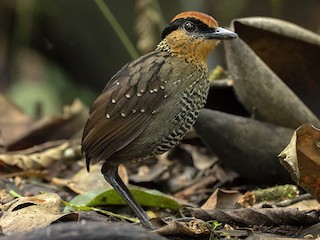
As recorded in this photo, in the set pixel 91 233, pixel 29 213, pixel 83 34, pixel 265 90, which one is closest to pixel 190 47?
pixel 265 90

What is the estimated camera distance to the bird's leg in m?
3.43

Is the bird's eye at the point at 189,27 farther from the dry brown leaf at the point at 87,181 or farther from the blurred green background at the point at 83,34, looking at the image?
A: the blurred green background at the point at 83,34

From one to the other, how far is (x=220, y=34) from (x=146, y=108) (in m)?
0.49

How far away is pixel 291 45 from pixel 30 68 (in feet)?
14.9

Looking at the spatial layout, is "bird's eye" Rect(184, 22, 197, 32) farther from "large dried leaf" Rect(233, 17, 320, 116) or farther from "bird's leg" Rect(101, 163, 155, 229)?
"bird's leg" Rect(101, 163, 155, 229)

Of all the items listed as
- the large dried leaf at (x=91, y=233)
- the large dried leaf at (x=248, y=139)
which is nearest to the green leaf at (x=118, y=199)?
the large dried leaf at (x=248, y=139)

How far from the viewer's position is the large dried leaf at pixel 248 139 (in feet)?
13.1

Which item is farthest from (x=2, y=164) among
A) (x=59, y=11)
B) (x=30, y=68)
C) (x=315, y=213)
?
(x=30, y=68)

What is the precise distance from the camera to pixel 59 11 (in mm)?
7566

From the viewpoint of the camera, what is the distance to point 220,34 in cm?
359

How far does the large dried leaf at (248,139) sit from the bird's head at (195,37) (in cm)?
50

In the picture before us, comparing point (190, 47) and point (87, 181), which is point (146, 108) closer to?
point (190, 47)

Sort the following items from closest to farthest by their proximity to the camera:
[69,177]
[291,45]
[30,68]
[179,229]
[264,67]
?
[179,229]
[264,67]
[291,45]
[69,177]
[30,68]

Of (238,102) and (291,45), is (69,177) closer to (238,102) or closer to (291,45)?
(238,102)
